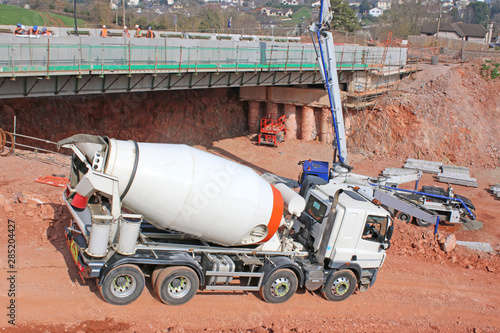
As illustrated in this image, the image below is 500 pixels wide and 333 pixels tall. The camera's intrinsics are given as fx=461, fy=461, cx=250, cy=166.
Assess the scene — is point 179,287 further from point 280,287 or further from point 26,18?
point 26,18

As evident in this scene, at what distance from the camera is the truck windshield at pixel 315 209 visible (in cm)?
1161

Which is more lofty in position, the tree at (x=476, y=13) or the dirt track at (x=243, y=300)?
the tree at (x=476, y=13)

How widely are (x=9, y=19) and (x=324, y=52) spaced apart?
40.5 meters

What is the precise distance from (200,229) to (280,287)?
2.47 m

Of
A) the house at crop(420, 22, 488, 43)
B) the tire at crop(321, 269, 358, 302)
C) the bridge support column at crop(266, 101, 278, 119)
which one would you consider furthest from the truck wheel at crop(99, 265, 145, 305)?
the house at crop(420, 22, 488, 43)

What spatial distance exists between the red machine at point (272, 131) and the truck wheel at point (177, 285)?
75.9 ft

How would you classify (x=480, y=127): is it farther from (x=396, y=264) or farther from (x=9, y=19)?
(x=9, y=19)

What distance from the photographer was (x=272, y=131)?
3306 centimetres

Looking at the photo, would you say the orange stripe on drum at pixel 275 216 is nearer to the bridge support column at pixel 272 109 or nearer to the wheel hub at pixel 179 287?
the wheel hub at pixel 179 287

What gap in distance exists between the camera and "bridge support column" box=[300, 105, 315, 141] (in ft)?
111

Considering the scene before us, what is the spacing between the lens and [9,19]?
1935 inches

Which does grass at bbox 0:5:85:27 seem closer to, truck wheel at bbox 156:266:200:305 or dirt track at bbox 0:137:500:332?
dirt track at bbox 0:137:500:332

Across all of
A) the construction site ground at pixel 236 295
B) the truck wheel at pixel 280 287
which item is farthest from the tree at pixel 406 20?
the truck wheel at pixel 280 287

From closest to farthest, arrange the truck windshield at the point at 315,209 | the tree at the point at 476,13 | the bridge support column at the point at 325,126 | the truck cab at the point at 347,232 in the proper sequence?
the truck cab at the point at 347,232
the truck windshield at the point at 315,209
the bridge support column at the point at 325,126
the tree at the point at 476,13
